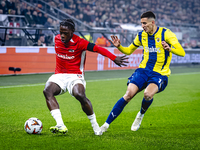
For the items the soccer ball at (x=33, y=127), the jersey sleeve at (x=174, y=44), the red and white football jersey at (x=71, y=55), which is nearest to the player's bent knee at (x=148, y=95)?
the jersey sleeve at (x=174, y=44)

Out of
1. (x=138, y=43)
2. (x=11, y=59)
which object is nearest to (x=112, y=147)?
(x=138, y=43)

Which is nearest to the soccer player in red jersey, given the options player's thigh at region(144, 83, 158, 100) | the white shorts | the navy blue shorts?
the white shorts

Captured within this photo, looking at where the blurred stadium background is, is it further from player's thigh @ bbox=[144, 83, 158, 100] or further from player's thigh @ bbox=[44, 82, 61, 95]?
player's thigh @ bbox=[144, 83, 158, 100]

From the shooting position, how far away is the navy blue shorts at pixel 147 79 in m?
5.00

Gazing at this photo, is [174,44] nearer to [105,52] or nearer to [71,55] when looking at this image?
[105,52]

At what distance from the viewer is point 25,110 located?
21.8 ft

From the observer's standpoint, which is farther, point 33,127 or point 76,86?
point 76,86

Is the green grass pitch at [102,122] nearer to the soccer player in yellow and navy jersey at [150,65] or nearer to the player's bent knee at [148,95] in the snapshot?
the soccer player in yellow and navy jersey at [150,65]

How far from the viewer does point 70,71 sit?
494 centimetres

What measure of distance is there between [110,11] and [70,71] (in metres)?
21.4

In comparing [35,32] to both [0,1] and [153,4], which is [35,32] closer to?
[0,1]

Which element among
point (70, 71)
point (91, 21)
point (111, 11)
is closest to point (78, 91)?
point (70, 71)

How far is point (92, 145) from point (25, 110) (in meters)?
3.02

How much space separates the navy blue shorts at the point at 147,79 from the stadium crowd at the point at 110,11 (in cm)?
1338
